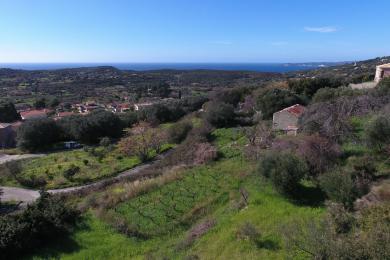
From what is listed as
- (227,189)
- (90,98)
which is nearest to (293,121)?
(227,189)

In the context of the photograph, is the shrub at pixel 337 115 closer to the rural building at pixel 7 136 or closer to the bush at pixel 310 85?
the bush at pixel 310 85

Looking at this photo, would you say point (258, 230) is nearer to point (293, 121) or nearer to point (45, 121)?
point (293, 121)

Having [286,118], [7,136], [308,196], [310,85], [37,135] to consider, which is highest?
[310,85]

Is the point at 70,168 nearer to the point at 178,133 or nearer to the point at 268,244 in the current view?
the point at 178,133

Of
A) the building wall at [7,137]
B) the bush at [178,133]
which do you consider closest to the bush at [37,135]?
the building wall at [7,137]

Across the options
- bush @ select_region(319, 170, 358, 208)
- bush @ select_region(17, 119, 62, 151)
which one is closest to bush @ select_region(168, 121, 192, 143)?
bush @ select_region(17, 119, 62, 151)

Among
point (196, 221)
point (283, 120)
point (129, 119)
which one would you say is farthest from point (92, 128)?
point (196, 221)

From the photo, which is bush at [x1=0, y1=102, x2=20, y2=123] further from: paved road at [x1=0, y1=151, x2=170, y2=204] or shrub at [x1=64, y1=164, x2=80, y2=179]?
shrub at [x1=64, y1=164, x2=80, y2=179]

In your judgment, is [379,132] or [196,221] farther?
[379,132]
